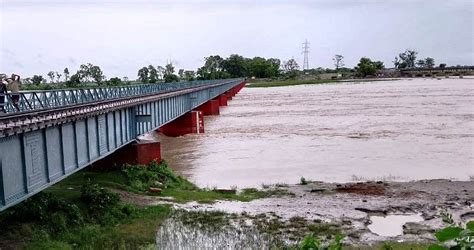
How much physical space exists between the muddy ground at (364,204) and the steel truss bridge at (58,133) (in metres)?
3.41

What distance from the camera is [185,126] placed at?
180ft

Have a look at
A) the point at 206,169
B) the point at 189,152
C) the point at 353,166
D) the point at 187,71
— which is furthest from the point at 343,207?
the point at 187,71

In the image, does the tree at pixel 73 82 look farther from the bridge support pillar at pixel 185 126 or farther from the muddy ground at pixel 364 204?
the muddy ground at pixel 364 204

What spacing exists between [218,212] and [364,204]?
5919 millimetres

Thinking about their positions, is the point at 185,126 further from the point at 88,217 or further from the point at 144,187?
the point at 88,217

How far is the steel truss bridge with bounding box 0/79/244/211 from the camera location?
44.7 ft

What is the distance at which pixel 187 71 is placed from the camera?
18675 centimetres

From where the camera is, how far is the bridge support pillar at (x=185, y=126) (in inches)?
2151

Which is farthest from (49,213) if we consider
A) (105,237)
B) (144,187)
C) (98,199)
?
(144,187)

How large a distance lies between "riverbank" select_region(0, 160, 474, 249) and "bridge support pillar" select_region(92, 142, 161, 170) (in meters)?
1.27

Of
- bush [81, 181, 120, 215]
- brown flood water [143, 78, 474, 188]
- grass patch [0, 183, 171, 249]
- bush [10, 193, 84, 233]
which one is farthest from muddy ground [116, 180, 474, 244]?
bush [10, 193, 84, 233]

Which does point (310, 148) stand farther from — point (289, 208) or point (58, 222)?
point (58, 222)

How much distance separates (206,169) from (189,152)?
26.5 ft

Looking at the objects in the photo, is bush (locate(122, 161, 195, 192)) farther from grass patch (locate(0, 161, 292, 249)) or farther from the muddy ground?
the muddy ground
